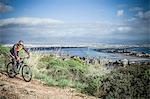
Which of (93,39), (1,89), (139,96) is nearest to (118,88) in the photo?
(139,96)

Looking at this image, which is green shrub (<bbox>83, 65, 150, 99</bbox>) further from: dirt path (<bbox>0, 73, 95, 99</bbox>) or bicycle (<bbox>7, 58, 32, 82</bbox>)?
bicycle (<bbox>7, 58, 32, 82</bbox>)

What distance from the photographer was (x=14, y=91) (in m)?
6.98

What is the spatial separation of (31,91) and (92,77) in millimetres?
934

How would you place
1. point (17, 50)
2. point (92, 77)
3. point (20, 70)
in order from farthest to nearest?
point (20, 70) → point (17, 50) → point (92, 77)

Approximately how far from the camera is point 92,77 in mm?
6844

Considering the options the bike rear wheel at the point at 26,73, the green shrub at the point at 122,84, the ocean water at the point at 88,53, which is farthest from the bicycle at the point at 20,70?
the green shrub at the point at 122,84

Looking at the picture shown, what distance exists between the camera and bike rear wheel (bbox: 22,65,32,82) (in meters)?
7.11

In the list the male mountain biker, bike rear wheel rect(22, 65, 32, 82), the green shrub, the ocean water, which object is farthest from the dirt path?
the ocean water

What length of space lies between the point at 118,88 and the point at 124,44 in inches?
25.1

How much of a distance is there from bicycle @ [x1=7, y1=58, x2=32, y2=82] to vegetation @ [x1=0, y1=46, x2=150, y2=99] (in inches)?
3.4

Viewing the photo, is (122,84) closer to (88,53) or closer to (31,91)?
(88,53)

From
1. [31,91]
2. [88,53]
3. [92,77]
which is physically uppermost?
[88,53]

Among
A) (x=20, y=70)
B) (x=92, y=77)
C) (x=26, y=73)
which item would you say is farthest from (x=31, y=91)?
(x=92, y=77)

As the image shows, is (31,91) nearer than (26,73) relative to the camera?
Yes
